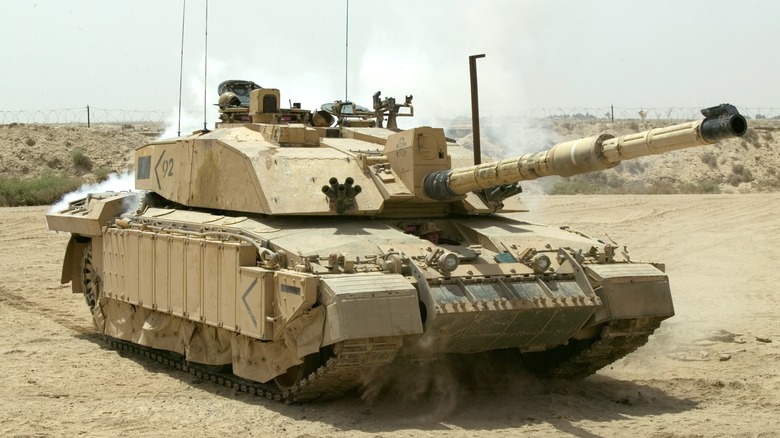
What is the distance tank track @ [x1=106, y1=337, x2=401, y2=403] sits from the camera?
1111 cm

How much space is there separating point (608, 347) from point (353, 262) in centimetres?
321

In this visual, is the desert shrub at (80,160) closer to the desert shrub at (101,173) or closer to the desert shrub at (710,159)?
the desert shrub at (101,173)

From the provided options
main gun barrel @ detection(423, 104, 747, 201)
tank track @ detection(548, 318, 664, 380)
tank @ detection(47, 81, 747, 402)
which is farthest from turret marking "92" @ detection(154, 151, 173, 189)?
tank track @ detection(548, 318, 664, 380)

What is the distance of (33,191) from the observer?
34812 millimetres

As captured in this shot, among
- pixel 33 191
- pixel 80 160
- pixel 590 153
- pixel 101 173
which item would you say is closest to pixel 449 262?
pixel 590 153

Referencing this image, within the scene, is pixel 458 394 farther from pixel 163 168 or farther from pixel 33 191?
pixel 33 191

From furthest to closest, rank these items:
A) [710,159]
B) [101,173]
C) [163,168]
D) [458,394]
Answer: [710,159] → [101,173] → [163,168] → [458,394]

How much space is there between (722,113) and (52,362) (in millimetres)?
9070

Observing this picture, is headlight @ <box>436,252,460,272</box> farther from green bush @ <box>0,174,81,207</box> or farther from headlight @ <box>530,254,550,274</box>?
green bush @ <box>0,174,81,207</box>

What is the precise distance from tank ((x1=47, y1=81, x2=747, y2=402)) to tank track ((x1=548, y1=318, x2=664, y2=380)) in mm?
24

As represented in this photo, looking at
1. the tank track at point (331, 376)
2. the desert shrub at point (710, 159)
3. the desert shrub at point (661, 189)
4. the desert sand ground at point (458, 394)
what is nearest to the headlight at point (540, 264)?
the desert sand ground at point (458, 394)

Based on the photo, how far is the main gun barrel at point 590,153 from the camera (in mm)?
9805

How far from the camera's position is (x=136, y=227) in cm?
1538

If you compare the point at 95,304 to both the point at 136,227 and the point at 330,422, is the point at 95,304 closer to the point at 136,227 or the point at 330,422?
the point at 136,227
